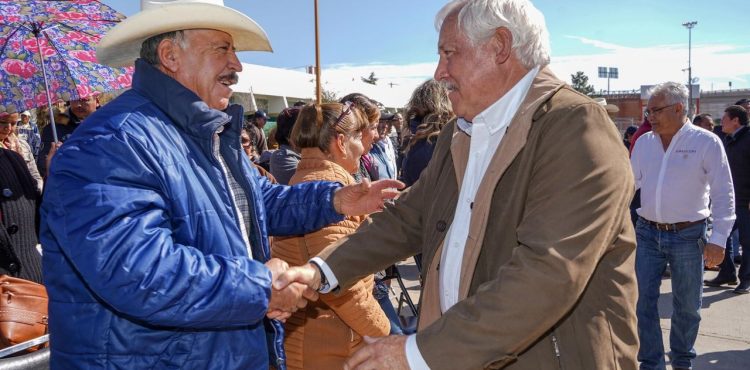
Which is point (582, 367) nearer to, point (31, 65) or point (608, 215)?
point (608, 215)

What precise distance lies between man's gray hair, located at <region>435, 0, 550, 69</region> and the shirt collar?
0.05 metres

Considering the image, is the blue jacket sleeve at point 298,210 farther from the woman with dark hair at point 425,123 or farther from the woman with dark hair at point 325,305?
the woman with dark hair at point 425,123

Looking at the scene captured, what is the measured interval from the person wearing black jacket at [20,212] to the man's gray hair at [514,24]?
10.0 ft

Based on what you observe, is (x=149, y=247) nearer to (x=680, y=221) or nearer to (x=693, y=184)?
(x=680, y=221)

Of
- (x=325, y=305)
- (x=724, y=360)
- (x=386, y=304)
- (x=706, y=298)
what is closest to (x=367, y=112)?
(x=386, y=304)

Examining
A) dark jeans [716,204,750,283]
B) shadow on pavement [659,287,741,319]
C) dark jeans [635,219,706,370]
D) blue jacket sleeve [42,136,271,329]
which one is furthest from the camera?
dark jeans [716,204,750,283]

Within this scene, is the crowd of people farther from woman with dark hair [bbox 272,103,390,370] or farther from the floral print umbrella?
the floral print umbrella

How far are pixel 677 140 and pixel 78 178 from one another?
4.33 metres

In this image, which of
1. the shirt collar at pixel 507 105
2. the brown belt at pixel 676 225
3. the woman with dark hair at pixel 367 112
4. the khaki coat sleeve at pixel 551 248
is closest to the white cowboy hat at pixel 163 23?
the shirt collar at pixel 507 105

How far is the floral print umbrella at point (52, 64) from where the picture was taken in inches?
152

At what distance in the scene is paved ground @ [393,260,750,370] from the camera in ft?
16.9

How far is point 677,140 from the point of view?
187 inches

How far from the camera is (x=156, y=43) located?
2254mm

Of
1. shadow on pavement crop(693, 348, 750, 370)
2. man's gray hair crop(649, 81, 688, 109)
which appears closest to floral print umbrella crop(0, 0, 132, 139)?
man's gray hair crop(649, 81, 688, 109)
